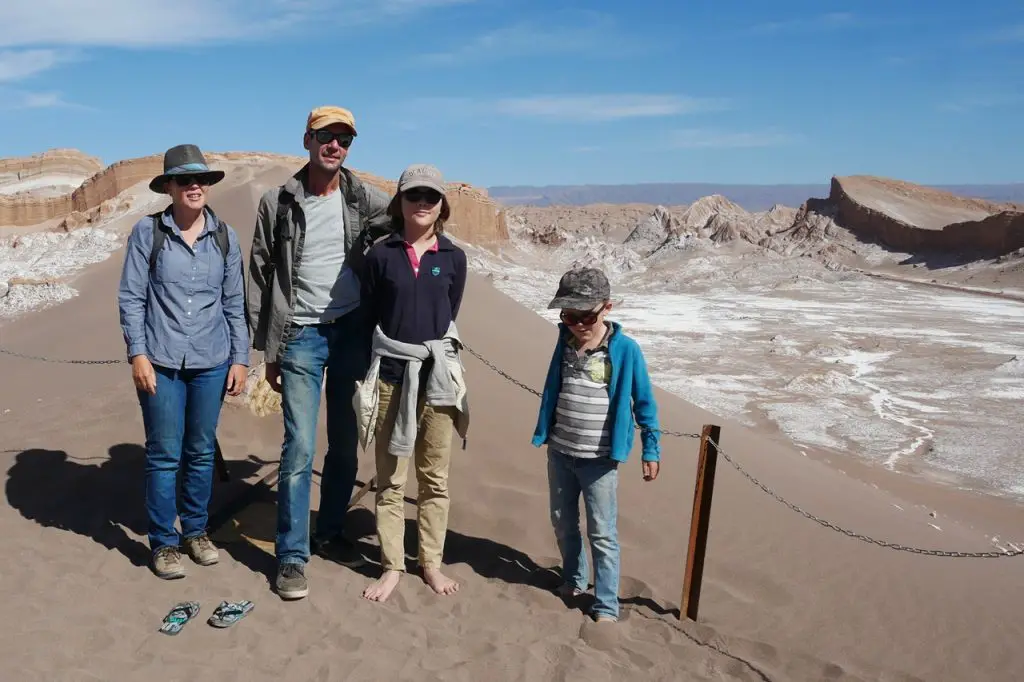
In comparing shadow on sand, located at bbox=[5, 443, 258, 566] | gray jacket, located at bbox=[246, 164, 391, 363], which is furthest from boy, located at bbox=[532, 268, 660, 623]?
shadow on sand, located at bbox=[5, 443, 258, 566]

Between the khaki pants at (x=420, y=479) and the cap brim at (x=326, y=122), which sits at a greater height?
the cap brim at (x=326, y=122)

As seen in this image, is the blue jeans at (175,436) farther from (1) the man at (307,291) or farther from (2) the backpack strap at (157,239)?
(2) the backpack strap at (157,239)

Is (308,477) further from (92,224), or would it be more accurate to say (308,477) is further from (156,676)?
(92,224)

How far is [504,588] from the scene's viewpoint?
10.9 ft

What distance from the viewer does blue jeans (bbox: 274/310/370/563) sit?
304 centimetres

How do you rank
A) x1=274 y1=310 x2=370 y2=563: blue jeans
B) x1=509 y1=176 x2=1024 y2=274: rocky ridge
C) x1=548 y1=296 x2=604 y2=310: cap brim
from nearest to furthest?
x1=548 y1=296 x2=604 y2=310: cap brim, x1=274 y1=310 x2=370 y2=563: blue jeans, x1=509 y1=176 x2=1024 y2=274: rocky ridge

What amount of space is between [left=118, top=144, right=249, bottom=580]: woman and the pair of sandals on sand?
283 mm

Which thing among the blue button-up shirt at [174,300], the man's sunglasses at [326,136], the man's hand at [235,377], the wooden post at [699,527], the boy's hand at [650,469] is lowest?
the wooden post at [699,527]

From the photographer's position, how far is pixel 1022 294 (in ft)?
67.9

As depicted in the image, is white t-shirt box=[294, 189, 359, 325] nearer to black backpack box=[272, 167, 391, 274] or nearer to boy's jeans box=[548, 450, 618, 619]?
black backpack box=[272, 167, 391, 274]

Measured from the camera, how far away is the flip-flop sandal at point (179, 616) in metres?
2.74

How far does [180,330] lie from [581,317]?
149cm

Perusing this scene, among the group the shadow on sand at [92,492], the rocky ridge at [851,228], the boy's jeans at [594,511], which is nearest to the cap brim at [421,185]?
the boy's jeans at [594,511]

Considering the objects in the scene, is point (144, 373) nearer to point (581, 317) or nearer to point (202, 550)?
point (202, 550)
